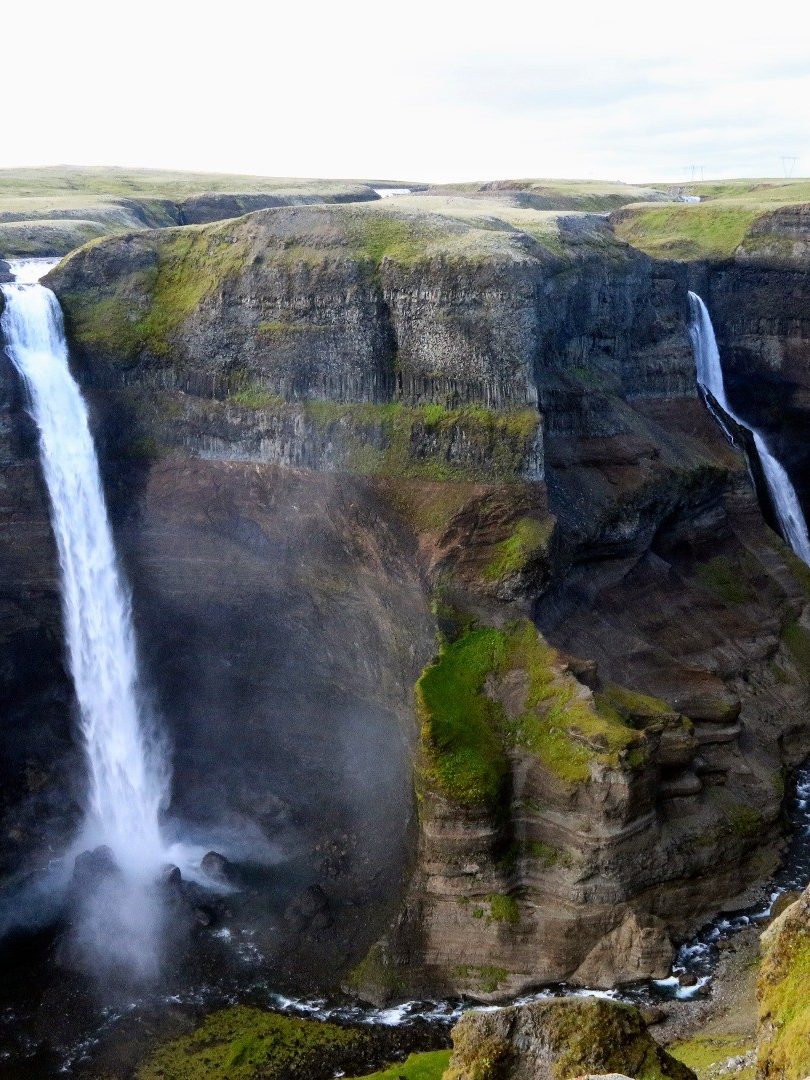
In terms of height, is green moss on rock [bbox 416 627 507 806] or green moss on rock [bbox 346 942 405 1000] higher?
green moss on rock [bbox 416 627 507 806]

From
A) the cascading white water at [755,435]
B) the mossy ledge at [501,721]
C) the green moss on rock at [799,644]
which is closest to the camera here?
the mossy ledge at [501,721]

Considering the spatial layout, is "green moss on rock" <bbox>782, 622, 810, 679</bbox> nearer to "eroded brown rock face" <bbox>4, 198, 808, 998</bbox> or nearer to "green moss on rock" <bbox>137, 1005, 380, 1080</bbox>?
"eroded brown rock face" <bbox>4, 198, 808, 998</bbox>

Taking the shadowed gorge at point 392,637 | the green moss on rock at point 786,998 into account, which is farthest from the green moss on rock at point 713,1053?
the green moss on rock at point 786,998

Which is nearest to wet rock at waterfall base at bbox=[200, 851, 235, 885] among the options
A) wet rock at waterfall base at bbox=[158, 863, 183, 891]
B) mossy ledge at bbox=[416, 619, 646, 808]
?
wet rock at waterfall base at bbox=[158, 863, 183, 891]

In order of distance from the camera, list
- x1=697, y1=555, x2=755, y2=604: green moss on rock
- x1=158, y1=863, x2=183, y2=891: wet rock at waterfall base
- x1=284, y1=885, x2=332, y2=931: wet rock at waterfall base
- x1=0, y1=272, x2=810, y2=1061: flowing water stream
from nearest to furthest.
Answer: x1=284, y1=885, x2=332, y2=931: wet rock at waterfall base, x1=158, y1=863, x2=183, y2=891: wet rock at waterfall base, x1=0, y1=272, x2=810, y2=1061: flowing water stream, x1=697, y1=555, x2=755, y2=604: green moss on rock

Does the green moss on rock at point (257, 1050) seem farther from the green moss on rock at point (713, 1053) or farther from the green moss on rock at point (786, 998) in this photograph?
the green moss on rock at point (786, 998)
